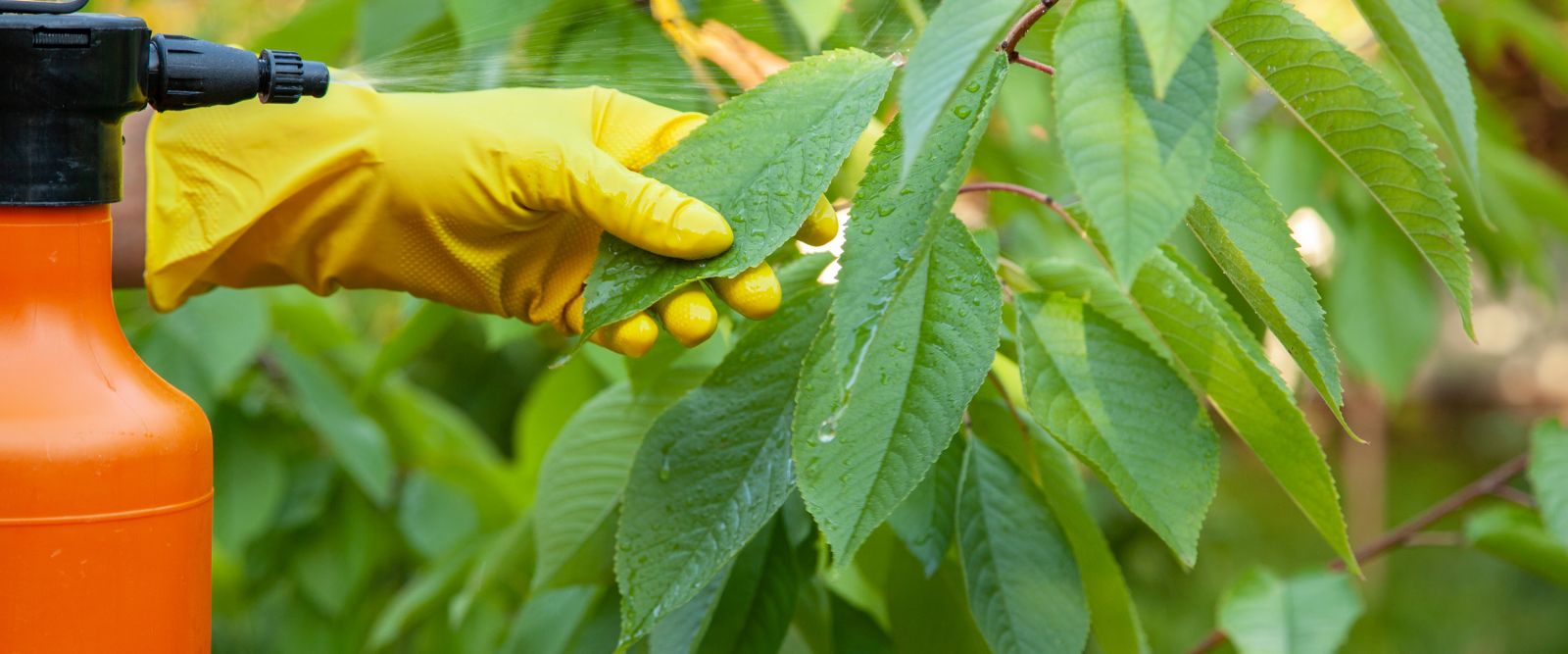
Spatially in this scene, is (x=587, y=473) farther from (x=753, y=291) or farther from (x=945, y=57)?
(x=945, y=57)

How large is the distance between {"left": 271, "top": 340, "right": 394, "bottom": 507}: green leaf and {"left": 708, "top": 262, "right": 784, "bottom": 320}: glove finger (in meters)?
1.04

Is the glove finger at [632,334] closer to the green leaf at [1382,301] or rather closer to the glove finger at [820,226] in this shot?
the glove finger at [820,226]

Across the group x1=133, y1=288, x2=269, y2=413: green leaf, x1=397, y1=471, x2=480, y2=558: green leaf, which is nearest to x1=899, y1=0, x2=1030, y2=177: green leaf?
x1=133, y1=288, x2=269, y2=413: green leaf

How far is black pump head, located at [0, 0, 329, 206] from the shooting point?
72 centimetres

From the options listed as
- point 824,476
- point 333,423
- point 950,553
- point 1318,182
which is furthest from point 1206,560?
point 824,476

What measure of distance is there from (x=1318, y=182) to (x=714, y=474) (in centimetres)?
125

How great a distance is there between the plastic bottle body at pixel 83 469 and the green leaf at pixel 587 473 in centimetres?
33

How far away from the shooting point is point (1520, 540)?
1.28 metres

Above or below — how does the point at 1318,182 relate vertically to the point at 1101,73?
below

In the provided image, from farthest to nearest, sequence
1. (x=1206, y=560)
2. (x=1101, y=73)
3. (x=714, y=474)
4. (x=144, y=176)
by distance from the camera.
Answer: (x=1206, y=560)
(x=144, y=176)
(x=714, y=474)
(x=1101, y=73)

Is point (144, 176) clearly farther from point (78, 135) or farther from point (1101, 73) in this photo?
point (1101, 73)

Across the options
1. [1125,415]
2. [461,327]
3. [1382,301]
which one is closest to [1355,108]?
[1125,415]

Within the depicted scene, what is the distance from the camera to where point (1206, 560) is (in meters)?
4.49

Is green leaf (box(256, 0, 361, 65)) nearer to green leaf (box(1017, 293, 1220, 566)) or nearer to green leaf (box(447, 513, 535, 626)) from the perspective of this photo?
green leaf (box(447, 513, 535, 626))
